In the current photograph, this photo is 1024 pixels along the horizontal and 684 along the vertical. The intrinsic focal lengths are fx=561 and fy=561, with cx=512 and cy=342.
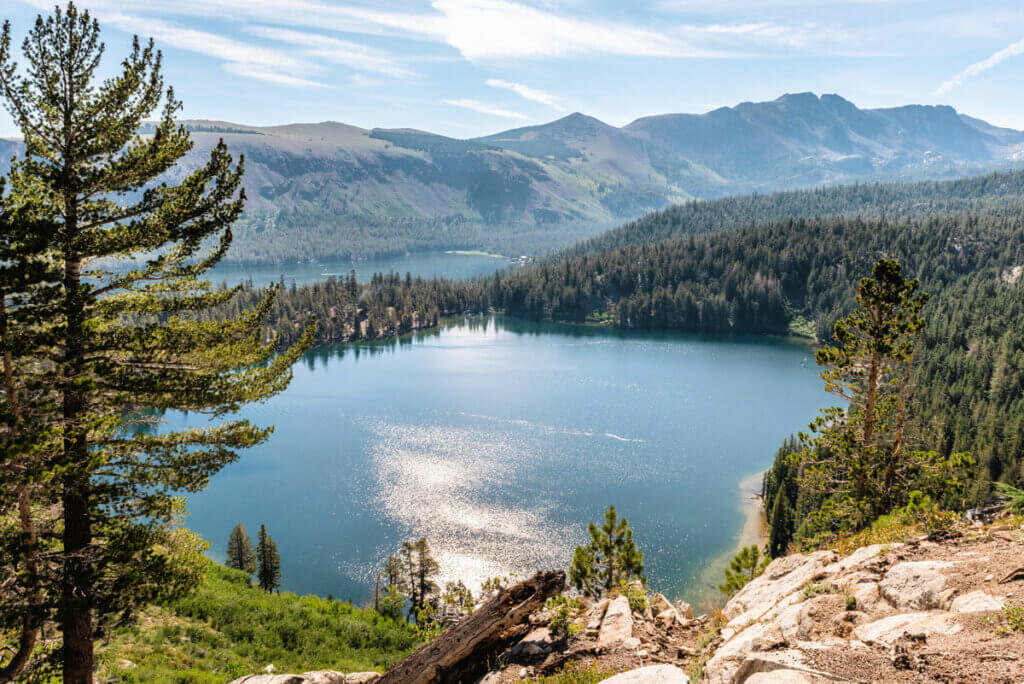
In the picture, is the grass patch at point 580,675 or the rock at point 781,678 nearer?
the rock at point 781,678

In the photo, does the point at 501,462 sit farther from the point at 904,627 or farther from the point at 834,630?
the point at 904,627

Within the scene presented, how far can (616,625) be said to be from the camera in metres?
16.4

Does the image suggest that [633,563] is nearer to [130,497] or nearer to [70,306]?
[130,497]

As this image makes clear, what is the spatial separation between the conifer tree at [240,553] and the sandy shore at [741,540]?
43.9 meters

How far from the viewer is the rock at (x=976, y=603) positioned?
1122 centimetres

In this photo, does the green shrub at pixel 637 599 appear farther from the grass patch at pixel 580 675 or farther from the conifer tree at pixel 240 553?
the conifer tree at pixel 240 553

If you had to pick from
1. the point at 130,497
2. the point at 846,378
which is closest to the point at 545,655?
the point at 130,497

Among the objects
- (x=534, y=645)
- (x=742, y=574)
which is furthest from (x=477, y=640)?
(x=742, y=574)

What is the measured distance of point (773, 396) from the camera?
128125mm

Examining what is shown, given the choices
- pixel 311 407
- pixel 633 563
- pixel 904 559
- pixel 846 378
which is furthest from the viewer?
pixel 311 407

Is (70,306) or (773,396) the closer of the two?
(70,306)

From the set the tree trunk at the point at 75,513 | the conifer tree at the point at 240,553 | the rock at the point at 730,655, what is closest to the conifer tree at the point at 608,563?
the rock at the point at 730,655

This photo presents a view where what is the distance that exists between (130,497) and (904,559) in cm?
2115

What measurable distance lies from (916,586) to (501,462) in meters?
79.6
